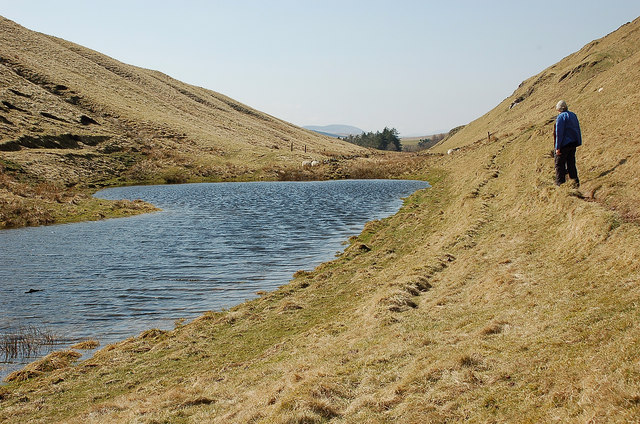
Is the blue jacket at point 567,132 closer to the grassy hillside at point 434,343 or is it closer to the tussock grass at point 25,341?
the grassy hillside at point 434,343

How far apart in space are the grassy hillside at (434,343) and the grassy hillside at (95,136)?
1433 inches

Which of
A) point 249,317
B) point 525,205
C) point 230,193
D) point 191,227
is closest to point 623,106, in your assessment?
point 525,205

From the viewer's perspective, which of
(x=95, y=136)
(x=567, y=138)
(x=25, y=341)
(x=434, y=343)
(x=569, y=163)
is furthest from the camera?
(x=95, y=136)

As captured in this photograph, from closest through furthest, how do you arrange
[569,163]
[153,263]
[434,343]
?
[434,343], [569,163], [153,263]

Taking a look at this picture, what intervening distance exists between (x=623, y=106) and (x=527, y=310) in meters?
25.9

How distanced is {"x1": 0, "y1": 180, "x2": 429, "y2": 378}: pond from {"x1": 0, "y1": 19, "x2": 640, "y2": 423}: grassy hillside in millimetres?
2821

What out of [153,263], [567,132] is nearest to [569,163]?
[567,132]

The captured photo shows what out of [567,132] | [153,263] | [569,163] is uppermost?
[567,132]

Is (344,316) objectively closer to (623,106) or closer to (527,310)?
(527,310)

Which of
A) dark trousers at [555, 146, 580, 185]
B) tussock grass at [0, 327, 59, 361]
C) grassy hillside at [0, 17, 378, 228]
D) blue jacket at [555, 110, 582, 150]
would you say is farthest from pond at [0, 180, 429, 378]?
blue jacket at [555, 110, 582, 150]

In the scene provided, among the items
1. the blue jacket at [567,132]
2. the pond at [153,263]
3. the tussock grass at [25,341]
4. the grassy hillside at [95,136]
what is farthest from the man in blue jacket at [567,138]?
the grassy hillside at [95,136]

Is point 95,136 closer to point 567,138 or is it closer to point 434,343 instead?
point 567,138

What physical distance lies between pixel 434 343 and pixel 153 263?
23043 millimetres

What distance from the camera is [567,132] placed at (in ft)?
70.1
